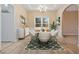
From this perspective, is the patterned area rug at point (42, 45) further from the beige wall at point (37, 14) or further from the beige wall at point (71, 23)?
the beige wall at point (37, 14)

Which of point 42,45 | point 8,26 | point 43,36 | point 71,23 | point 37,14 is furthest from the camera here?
point 37,14

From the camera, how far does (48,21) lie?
14945mm

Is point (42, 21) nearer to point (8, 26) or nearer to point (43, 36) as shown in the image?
point (8, 26)

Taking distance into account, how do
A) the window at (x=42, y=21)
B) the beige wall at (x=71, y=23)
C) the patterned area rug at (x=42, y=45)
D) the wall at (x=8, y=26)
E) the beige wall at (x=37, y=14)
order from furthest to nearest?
the beige wall at (x=37, y=14), the window at (x=42, y=21), the beige wall at (x=71, y=23), the wall at (x=8, y=26), the patterned area rug at (x=42, y=45)

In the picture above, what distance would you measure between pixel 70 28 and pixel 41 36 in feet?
25.0

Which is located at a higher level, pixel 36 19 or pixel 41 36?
pixel 36 19

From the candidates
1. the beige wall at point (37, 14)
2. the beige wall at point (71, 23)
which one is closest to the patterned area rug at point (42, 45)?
the beige wall at point (71, 23)

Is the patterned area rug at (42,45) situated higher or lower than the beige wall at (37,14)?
lower

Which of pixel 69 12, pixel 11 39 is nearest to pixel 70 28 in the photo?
pixel 69 12

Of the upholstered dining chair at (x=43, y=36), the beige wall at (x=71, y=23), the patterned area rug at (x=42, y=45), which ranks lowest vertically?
the patterned area rug at (x=42, y=45)

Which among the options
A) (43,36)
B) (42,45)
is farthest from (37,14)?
(42,45)

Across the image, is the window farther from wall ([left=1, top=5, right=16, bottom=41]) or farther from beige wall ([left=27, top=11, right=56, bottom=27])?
wall ([left=1, top=5, right=16, bottom=41])

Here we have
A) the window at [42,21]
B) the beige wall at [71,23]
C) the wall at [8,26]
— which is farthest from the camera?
the window at [42,21]

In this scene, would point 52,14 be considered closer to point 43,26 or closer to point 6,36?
point 43,26
